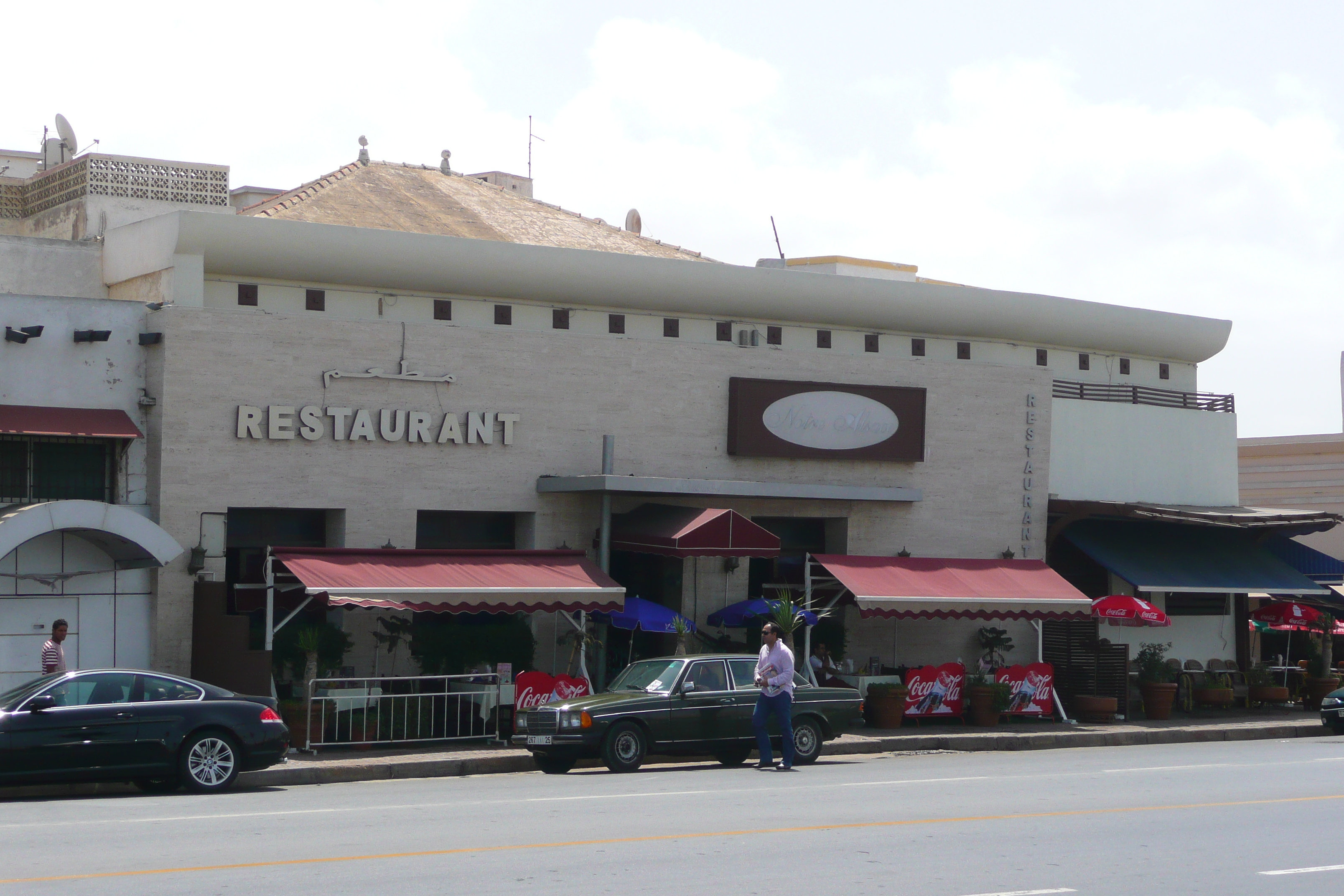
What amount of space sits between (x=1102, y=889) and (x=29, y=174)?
3748cm

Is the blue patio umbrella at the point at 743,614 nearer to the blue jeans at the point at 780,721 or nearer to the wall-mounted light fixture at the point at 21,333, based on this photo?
the blue jeans at the point at 780,721

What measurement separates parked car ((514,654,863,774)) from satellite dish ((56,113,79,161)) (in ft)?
69.3

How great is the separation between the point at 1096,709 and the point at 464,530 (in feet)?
37.3

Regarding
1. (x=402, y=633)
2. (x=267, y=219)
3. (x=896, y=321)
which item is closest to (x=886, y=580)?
(x=896, y=321)

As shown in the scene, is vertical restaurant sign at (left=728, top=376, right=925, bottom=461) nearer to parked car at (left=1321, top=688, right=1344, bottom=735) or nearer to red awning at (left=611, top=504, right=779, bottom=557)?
red awning at (left=611, top=504, right=779, bottom=557)

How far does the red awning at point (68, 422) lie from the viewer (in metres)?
19.7

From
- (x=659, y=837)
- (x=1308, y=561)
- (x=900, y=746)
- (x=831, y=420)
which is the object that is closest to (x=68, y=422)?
(x=659, y=837)

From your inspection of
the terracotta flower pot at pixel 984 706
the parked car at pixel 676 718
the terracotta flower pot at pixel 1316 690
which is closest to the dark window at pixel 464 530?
the parked car at pixel 676 718

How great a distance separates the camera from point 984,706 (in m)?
24.6

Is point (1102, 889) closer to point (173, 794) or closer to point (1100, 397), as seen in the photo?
point (173, 794)

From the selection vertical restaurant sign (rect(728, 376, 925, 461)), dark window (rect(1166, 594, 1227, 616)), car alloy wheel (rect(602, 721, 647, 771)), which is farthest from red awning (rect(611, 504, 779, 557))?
dark window (rect(1166, 594, 1227, 616))

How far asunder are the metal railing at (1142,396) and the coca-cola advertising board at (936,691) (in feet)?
24.7

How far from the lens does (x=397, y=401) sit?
22.6 metres

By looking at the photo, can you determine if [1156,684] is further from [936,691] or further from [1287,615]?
[1287,615]
